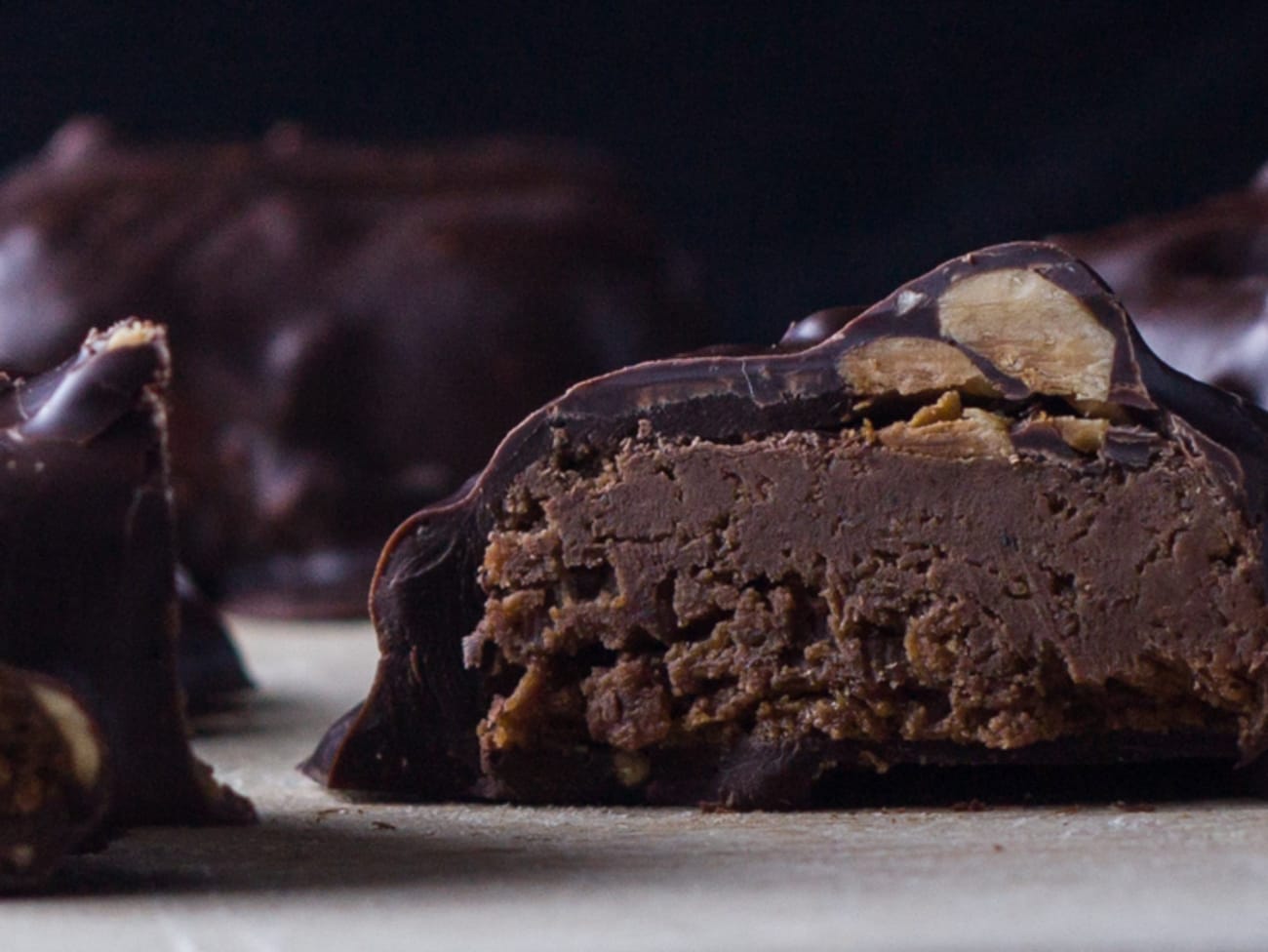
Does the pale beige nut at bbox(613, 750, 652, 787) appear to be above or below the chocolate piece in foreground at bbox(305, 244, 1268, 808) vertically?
below

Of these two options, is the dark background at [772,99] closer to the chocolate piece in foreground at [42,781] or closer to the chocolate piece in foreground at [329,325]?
the chocolate piece in foreground at [329,325]

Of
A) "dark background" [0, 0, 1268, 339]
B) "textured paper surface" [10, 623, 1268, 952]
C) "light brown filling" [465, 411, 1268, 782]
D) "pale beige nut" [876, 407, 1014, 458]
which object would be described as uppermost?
"dark background" [0, 0, 1268, 339]

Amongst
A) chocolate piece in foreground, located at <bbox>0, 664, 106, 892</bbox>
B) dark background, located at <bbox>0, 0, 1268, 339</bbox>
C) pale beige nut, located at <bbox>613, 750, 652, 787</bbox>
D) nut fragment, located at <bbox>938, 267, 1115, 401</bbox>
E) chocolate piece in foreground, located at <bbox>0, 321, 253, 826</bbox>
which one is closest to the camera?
chocolate piece in foreground, located at <bbox>0, 664, 106, 892</bbox>

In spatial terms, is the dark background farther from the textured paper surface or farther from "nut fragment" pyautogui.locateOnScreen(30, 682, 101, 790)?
"nut fragment" pyautogui.locateOnScreen(30, 682, 101, 790)

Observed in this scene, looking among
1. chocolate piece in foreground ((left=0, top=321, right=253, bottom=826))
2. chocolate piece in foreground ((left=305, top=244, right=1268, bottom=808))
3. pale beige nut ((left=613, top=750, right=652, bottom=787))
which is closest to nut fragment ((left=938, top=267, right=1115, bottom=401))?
chocolate piece in foreground ((left=305, top=244, right=1268, bottom=808))

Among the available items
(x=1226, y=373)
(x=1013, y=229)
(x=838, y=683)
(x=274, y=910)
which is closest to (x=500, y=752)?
(x=838, y=683)

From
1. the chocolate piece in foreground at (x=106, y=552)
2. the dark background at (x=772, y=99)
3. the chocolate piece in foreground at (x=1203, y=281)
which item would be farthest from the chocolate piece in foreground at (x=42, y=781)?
the dark background at (x=772, y=99)

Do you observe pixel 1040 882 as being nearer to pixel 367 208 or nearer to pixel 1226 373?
pixel 1226 373
